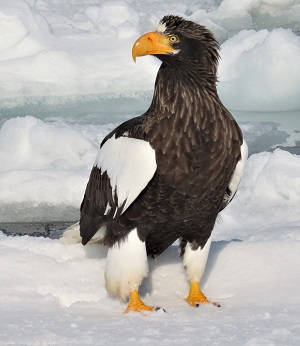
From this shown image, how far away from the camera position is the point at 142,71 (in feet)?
33.2

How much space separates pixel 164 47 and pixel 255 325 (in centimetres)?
125

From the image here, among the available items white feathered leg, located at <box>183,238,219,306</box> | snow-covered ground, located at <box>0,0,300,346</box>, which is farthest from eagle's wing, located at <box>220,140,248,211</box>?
snow-covered ground, located at <box>0,0,300,346</box>

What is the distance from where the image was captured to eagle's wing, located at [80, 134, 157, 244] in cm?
Result: 400

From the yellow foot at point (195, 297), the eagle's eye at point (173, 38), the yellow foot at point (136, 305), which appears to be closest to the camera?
the eagle's eye at point (173, 38)

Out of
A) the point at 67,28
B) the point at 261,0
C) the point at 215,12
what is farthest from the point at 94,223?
the point at 261,0

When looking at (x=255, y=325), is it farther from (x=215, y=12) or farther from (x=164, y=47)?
(x=215, y=12)

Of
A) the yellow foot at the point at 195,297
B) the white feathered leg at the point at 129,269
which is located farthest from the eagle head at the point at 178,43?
the yellow foot at the point at 195,297

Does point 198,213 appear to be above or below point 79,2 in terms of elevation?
above

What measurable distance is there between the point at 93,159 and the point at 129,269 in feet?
11.5

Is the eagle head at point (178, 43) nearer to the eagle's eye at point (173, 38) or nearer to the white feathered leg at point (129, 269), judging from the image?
the eagle's eye at point (173, 38)

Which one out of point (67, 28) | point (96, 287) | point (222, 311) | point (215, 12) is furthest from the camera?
point (215, 12)

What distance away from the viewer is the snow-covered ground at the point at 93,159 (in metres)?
3.95

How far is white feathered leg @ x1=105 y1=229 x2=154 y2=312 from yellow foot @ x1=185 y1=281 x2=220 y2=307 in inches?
9.0

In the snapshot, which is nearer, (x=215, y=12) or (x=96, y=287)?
(x=96, y=287)
